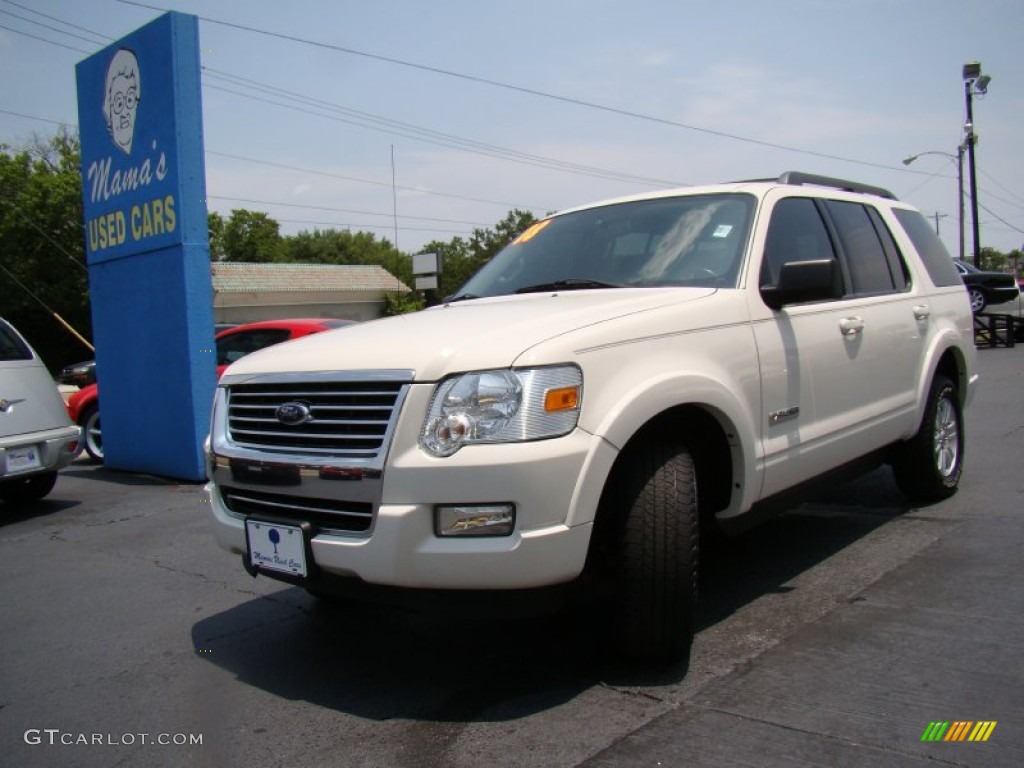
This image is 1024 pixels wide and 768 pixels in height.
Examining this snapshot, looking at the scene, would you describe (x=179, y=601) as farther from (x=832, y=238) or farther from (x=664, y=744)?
(x=832, y=238)

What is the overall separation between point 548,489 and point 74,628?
8.95 feet

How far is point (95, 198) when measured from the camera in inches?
349

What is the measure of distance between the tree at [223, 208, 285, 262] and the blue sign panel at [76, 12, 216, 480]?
5493 centimetres

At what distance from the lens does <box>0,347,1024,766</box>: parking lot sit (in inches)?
108

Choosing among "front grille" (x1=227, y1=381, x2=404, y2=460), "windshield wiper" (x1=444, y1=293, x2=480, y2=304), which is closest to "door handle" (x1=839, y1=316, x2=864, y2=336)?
"windshield wiper" (x1=444, y1=293, x2=480, y2=304)

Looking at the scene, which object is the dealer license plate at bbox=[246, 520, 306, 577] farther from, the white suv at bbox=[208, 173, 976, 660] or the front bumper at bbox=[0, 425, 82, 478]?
the front bumper at bbox=[0, 425, 82, 478]

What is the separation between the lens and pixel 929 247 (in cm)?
563

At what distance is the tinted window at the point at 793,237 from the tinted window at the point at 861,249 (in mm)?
192

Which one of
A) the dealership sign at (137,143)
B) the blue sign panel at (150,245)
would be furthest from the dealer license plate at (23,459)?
the dealership sign at (137,143)

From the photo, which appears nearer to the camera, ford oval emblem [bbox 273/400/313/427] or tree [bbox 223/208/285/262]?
ford oval emblem [bbox 273/400/313/427]

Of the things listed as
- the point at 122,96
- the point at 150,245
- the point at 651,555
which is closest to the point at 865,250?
the point at 651,555

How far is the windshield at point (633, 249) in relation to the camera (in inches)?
153

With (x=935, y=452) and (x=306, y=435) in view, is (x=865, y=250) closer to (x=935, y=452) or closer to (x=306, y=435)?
(x=935, y=452)

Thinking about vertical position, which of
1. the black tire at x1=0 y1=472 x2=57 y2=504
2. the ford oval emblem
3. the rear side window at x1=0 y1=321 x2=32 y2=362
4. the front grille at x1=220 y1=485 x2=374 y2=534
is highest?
the rear side window at x1=0 y1=321 x2=32 y2=362
